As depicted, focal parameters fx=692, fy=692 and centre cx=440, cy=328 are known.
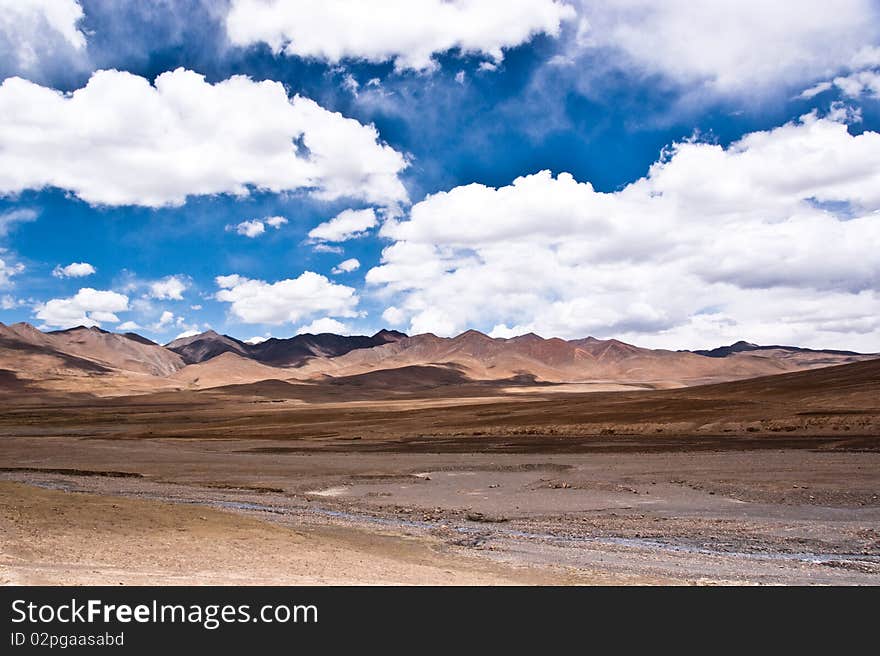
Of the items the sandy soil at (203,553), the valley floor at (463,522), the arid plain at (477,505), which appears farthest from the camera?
the arid plain at (477,505)

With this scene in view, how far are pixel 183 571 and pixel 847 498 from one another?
21.8 metres

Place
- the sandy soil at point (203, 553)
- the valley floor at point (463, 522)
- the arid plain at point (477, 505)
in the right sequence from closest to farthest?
the sandy soil at point (203, 553)
the valley floor at point (463, 522)
the arid plain at point (477, 505)

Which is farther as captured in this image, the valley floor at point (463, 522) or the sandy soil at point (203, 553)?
the valley floor at point (463, 522)

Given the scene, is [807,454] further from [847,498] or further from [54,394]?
[54,394]

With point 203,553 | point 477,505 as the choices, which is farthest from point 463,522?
point 203,553

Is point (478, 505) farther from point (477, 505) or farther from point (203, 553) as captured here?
point (203, 553)

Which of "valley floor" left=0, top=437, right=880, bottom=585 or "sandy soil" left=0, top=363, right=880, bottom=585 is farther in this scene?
"sandy soil" left=0, top=363, right=880, bottom=585

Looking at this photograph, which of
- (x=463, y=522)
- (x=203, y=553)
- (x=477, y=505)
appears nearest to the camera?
(x=203, y=553)

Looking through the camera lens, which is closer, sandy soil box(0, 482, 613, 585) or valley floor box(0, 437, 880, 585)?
sandy soil box(0, 482, 613, 585)

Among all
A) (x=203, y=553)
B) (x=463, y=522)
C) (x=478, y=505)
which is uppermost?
(x=203, y=553)

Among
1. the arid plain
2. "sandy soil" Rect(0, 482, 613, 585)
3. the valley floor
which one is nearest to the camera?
"sandy soil" Rect(0, 482, 613, 585)

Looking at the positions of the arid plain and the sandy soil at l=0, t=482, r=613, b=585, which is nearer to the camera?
the sandy soil at l=0, t=482, r=613, b=585

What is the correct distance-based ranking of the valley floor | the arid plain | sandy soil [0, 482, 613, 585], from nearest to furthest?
sandy soil [0, 482, 613, 585] → the valley floor → the arid plain
